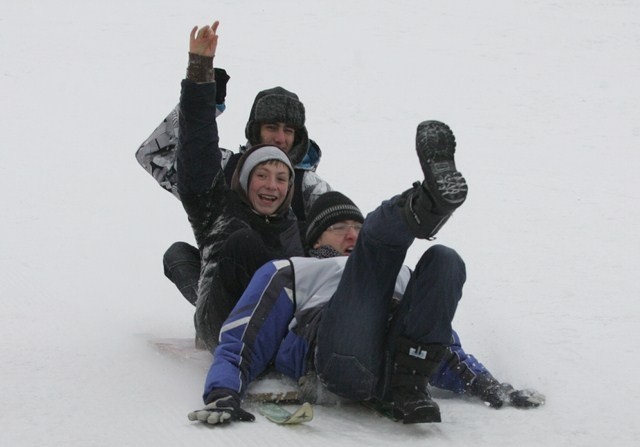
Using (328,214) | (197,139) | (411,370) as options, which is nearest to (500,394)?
(411,370)

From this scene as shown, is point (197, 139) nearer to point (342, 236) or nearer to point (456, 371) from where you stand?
point (342, 236)

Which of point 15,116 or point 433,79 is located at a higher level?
point 433,79

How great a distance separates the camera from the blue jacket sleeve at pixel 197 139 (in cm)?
363

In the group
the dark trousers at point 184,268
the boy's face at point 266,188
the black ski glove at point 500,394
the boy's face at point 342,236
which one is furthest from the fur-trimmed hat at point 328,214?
the black ski glove at point 500,394

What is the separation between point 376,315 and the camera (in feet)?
9.81

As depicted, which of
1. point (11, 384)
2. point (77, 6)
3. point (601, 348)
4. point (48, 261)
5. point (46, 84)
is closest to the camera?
point (11, 384)

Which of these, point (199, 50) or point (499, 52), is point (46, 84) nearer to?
point (499, 52)

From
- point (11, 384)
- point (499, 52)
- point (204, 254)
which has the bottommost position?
point (11, 384)

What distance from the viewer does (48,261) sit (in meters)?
5.37

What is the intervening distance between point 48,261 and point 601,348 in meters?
2.84

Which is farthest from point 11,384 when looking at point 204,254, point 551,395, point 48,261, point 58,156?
point 58,156

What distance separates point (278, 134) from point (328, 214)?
2.62ft

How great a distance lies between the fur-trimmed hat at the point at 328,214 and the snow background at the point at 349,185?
627 millimetres

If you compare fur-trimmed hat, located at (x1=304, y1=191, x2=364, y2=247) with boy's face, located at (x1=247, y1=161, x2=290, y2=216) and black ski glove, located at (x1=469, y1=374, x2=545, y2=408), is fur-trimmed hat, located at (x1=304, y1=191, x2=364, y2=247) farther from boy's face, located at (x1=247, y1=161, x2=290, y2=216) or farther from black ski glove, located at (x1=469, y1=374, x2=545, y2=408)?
black ski glove, located at (x1=469, y1=374, x2=545, y2=408)
